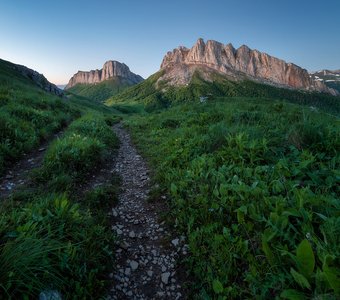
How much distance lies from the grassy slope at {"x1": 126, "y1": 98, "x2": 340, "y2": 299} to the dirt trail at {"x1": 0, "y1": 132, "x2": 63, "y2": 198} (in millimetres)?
3810

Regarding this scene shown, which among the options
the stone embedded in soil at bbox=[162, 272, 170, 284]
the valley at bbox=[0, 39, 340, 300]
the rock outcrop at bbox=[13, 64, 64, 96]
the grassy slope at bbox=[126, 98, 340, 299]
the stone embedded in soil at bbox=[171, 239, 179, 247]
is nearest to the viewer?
the grassy slope at bbox=[126, 98, 340, 299]

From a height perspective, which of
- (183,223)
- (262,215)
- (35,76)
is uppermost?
(35,76)

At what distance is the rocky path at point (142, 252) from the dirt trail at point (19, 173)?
2738 millimetres

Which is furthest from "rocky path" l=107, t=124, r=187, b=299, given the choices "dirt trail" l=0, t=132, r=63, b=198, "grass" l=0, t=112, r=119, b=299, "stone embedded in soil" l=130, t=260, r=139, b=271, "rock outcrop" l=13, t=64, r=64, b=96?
"rock outcrop" l=13, t=64, r=64, b=96

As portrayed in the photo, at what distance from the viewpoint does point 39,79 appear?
46188 mm

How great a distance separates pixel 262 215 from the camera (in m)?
3.55

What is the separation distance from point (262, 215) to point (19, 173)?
6841mm

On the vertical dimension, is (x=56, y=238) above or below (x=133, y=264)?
above

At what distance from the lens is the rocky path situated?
3.37m

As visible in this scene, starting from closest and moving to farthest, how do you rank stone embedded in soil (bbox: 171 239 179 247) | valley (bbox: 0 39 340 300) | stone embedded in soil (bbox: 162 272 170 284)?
1. valley (bbox: 0 39 340 300)
2. stone embedded in soil (bbox: 162 272 170 284)
3. stone embedded in soil (bbox: 171 239 179 247)

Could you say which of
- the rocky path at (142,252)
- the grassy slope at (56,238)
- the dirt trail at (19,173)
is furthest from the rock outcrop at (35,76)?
the rocky path at (142,252)

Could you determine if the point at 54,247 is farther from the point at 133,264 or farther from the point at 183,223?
the point at 183,223

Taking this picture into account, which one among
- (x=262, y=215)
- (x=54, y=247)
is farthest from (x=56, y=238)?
(x=262, y=215)

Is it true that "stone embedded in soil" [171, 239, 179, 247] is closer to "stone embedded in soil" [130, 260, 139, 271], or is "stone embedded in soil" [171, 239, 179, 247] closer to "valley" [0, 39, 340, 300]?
"valley" [0, 39, 340, 300]
